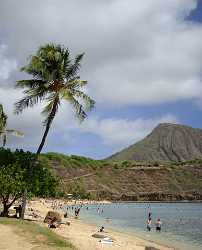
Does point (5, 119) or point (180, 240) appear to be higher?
point (5, 119)

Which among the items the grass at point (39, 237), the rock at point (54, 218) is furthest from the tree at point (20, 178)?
the grass at point (39, 237)

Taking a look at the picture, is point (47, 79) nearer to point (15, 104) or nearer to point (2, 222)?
point (15, 104)

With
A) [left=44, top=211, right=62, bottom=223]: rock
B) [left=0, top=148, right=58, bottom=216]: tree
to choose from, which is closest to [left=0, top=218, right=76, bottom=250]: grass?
[left=0, top=148, right=58, bottom=216]: tree

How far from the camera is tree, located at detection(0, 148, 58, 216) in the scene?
120 ft

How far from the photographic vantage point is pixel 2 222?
103 ft

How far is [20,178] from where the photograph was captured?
3703 cm

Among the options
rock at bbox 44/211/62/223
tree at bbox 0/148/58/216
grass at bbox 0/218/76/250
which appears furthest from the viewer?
rock at bbox 44/211/62/223

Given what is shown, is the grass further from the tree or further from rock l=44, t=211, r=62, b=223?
rock l=44, t=211, r=62, b=223

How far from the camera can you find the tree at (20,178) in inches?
1436

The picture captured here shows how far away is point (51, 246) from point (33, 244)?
55.4 inches

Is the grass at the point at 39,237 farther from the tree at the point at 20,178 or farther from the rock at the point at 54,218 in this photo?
the rock at the point at 54,218

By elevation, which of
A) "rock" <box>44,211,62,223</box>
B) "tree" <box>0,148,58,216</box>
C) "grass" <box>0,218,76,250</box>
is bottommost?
"grass" <box>0,218,76,250</box>

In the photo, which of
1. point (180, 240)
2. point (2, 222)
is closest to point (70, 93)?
point (2, 222)

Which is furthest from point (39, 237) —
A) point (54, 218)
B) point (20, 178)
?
point (54, 218)
